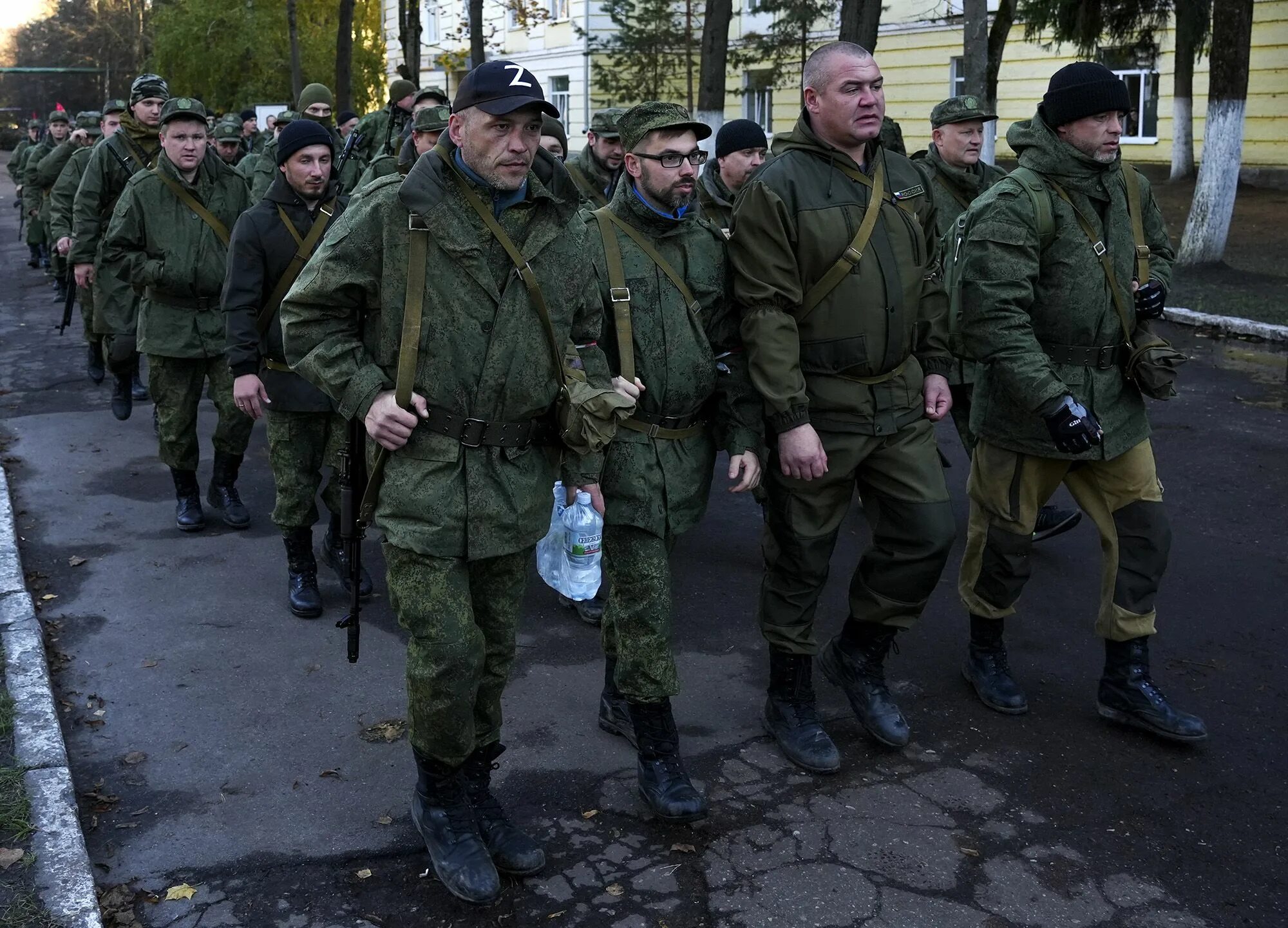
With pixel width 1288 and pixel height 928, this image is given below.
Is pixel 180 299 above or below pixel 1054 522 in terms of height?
above

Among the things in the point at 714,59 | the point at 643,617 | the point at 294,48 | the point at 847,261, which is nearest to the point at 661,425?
the point at 643,617

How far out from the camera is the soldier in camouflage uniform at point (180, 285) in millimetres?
7141

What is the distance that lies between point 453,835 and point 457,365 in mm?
1263

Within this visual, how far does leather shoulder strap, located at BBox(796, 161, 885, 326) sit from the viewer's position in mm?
4262

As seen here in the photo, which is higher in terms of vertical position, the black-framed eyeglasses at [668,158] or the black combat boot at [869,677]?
the black-framed eyeglasses at [668,158]

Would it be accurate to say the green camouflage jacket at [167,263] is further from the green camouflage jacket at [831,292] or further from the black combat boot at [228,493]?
the green camouflage jacket at [831,292]

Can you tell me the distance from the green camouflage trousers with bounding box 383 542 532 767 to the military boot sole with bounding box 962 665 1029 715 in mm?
1906

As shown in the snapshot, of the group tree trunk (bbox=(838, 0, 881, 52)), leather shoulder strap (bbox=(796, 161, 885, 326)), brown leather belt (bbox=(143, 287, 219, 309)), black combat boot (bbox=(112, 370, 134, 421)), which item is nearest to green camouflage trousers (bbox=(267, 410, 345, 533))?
brown leather belt (bbox=(143, 287, 219, 309))

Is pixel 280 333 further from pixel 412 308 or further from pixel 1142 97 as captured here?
pixel 1142 97

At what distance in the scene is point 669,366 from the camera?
4160 millimetres

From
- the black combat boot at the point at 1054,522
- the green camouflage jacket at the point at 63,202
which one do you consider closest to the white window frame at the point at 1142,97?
the green camouflage jacket at the point at 63,202

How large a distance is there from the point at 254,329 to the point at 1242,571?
14.6ft

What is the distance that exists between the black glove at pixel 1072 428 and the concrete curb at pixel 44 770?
3057 millimetres

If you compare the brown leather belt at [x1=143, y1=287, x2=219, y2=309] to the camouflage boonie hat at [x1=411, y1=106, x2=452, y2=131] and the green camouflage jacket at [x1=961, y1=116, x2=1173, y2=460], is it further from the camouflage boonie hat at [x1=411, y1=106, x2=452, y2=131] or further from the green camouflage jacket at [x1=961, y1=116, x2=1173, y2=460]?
the green camouflage jacket at [x1=961, y1=116, x2=1173, y2=460]
